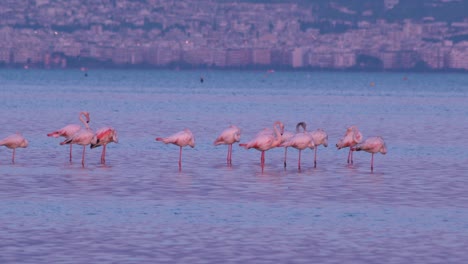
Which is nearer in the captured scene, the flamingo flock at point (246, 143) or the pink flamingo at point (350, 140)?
the flamingo flock at point (246, 143)

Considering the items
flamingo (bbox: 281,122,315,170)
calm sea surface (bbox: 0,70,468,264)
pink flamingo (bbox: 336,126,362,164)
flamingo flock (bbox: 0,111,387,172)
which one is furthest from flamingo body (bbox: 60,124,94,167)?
pink flamingo (bbox: 336,126,362,164)

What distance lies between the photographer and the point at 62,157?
38844 mm

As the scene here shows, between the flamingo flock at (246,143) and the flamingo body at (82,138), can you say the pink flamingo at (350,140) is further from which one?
the flamingo body at (82,138)

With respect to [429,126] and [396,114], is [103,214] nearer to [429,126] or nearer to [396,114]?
[429,126]

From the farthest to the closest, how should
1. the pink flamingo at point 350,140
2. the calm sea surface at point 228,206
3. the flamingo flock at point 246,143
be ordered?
the pink flamingo at point 350,140 < the flamingo flock at point 246,143 < the calm sea surface at point 228,206

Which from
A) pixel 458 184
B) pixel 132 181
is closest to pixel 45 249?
pixel 132 181

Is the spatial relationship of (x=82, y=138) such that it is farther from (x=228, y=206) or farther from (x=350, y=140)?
(x=228, y=206)

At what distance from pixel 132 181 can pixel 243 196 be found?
4.42 meters

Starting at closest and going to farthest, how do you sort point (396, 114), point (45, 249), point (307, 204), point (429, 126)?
point (45, 249) < point (307, 204) < point (429, 126) < point (396, 114)

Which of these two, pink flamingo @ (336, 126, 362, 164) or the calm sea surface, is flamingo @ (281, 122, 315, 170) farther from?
pink flamingo @ (336, 126, 362, 164)

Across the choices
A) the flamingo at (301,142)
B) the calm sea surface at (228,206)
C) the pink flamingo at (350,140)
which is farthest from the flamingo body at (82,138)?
the pink flamingo at (350,140)

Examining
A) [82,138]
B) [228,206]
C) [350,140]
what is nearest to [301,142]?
[350,140]

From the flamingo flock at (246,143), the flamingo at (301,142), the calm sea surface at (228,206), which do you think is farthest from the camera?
the flamingo flock at (246,143)

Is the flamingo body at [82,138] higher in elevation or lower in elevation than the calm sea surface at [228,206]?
higher
